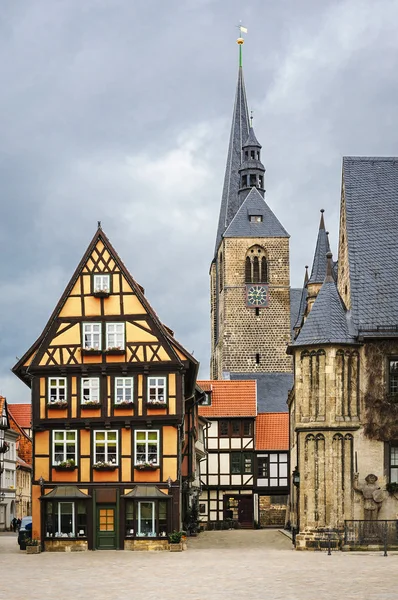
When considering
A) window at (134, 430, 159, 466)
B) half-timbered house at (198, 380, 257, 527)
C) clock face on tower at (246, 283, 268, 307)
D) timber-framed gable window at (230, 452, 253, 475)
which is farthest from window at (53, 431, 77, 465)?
clock face on tower at (246, 283, 268, 307)

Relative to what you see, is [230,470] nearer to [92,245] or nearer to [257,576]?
[92,245]

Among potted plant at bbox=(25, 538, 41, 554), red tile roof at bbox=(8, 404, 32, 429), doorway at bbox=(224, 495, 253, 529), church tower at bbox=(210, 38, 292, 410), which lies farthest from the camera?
church tower at bbox=(210, 38, 292, 410)

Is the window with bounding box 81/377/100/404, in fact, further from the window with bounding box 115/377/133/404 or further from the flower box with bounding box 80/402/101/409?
the window with bounding box 115/377/133/404

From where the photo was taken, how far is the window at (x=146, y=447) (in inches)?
1518

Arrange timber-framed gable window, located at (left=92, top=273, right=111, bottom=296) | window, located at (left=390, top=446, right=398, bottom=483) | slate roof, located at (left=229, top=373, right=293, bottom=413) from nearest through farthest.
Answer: window, located at (left=390, top=446, right=398, bottom=483)
timber-framed gable window, located at (left=92, top=273, right=111, bottom=296)
slate roof, located at (left=229, top=373, right=293, bottom=413)

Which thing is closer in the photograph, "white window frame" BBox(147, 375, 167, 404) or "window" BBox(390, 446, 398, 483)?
"window" BBox(390, 446, 398, 483)

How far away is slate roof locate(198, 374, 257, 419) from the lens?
211ft

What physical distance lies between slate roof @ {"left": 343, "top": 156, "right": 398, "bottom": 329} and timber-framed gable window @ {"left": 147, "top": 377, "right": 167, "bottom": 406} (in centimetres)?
708

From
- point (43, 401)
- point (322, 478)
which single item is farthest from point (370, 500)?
point (43, 401)

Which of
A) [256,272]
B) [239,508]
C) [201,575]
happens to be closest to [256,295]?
[256,272]

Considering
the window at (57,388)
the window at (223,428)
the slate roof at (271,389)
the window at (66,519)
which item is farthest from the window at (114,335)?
the slate roof at (271,389)

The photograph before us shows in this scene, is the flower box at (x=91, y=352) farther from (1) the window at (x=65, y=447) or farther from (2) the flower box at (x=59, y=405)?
(1) the window at (x=65, y=447)

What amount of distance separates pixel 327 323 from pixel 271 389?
52.6 meters

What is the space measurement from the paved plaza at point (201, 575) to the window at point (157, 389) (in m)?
5.35
